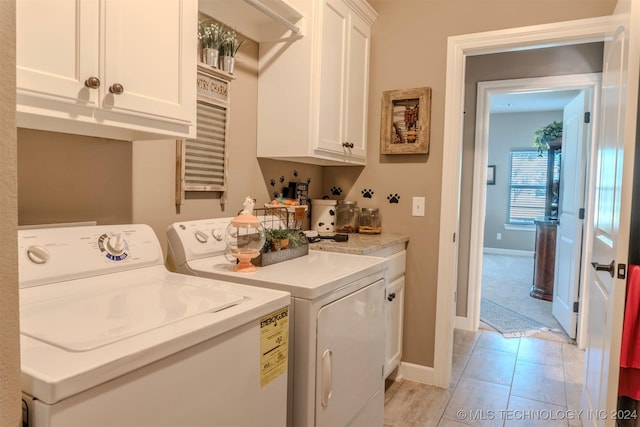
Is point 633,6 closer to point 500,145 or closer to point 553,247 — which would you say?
point 553,247

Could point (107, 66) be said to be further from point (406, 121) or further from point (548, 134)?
point (548, 134)

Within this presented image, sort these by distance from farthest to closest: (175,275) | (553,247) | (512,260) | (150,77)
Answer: (512,260), (553,247), (175,275), (150,77)

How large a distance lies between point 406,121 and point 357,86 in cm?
40

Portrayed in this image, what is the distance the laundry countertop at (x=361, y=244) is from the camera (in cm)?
212

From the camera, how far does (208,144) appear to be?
1958mm

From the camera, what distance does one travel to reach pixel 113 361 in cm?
72

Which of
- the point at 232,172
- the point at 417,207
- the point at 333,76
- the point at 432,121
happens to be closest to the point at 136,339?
the point at 232,172

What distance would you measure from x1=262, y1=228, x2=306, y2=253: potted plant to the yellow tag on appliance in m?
0.49

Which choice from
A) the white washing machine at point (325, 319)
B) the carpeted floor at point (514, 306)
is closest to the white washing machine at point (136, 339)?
the white washing machine at point (325, 319)

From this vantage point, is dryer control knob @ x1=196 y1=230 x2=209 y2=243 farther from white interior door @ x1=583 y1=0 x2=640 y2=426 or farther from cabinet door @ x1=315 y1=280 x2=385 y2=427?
white interior door @ x1=583 y1=0 x2=640 y2=426

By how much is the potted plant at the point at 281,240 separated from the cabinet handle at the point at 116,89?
0.76 metres

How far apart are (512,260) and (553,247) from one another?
8.52ft

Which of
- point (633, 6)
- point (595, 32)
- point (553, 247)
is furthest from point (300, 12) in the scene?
point (553, 247)

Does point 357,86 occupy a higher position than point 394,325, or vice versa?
point 357,86
